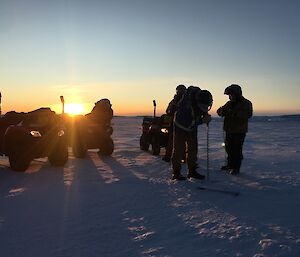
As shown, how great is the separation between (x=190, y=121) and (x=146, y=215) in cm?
295

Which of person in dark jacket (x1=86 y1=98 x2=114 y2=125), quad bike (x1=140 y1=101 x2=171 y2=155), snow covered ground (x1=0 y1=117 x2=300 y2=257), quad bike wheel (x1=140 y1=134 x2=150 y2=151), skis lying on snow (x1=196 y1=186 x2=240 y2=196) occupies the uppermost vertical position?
person in dark jacket (x1=86 y1=98 x2=114 y2=125)

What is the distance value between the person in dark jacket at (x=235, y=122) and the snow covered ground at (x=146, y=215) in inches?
16.6

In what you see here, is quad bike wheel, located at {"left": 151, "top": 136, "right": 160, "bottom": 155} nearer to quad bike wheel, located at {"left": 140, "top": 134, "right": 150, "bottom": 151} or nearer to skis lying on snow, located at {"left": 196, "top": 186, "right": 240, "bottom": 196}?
quad bike wheel, located at {"left": 140, "top": 134, "right": 150, "bottom": 151}

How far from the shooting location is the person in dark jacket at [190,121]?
7789 mm

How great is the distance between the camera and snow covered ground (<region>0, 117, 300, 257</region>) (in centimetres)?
411

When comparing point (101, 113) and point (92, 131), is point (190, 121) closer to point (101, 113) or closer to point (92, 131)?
point (92, 131)

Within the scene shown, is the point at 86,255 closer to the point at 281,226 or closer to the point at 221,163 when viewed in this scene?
the point at 281,226

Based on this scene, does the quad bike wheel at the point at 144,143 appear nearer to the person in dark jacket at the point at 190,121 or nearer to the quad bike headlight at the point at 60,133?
the quad bike headlight at the point at 60,133

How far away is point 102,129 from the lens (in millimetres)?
12852

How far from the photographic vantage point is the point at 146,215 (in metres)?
5.28

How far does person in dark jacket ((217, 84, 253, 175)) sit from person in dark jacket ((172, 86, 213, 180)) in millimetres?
981

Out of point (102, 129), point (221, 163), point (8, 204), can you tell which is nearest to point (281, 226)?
point (8, 204)

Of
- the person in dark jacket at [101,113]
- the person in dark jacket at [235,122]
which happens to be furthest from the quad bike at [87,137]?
the person in dark jacket at [235,122]

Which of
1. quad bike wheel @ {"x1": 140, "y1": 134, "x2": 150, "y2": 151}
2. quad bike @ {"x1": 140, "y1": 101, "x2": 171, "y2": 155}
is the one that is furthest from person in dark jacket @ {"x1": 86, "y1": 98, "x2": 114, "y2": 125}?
quad bike wheel @ {"x1": 140, "y1": 134, "x2": 150, "y2": 151}
